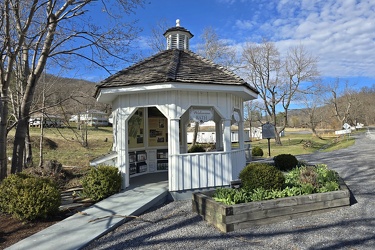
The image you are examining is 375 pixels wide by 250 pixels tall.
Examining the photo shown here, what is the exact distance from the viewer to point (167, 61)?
28.0 feet

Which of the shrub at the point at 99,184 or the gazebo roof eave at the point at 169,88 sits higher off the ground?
the gazebo roof eave at the point at 169,88

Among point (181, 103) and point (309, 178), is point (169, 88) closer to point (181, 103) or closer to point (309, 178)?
point (181, 103)

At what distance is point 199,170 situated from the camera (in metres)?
7.25

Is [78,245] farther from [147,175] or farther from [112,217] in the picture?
[147,175]

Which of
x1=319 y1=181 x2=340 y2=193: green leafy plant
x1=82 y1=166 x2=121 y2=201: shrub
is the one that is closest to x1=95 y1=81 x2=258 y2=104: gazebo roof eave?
x1=82 y1=166 x2=121 y2=201: shrub

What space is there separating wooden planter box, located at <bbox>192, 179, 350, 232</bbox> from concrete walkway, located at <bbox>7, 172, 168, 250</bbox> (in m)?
1.39

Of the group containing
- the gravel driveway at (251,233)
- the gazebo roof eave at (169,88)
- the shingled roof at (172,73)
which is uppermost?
the shingled roof at (172,73)

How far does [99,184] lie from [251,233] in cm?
408

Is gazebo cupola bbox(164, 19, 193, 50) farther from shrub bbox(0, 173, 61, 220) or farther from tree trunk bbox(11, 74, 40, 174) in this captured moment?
shrub bbox(0, 173, 61, 220)

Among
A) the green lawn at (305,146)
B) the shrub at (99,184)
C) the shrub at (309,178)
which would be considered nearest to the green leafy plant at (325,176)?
the shrub at (309,178)

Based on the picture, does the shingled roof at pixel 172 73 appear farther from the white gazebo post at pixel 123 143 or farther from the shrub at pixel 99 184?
the shrub at pixel 99 184

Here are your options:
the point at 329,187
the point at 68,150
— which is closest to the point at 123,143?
the point at 329,187

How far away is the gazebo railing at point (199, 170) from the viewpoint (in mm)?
7086

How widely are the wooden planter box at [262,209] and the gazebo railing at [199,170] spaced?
1.01m
